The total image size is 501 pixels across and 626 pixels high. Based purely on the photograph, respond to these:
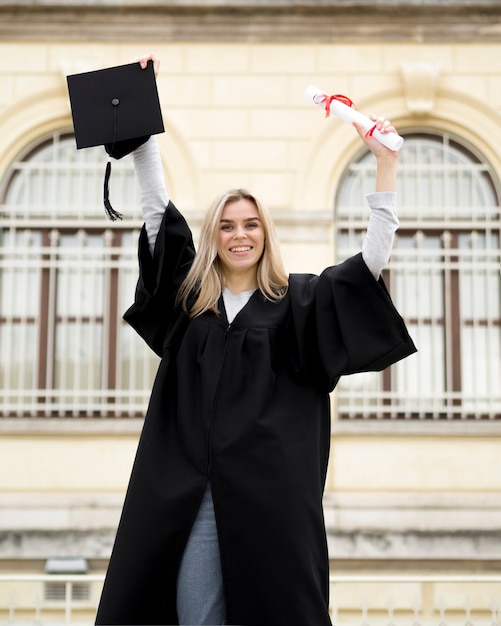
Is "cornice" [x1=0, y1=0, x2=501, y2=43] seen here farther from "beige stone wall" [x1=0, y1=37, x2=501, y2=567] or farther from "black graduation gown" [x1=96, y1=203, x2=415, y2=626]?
"black graduation gown" [x1=96, y1=203, x2=415, y2=626]

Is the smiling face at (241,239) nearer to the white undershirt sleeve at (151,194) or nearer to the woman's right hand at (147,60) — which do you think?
the white undershirt sleeve at (151,194)

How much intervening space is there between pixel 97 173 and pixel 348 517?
121 inches

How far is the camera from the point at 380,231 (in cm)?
253

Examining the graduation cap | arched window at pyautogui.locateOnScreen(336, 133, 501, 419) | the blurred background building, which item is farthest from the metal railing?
the graduation cap

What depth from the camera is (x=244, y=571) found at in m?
2.41

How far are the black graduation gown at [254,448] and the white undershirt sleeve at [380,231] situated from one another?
1.4 inches

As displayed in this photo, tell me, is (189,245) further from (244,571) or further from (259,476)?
(244,571)

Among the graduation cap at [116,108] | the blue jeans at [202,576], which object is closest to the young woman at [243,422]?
the blue jeans at [202,576]

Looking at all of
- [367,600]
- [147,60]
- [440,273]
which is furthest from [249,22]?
[147,60]

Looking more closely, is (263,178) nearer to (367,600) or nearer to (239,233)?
(367,600)

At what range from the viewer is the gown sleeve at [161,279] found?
2674 mm

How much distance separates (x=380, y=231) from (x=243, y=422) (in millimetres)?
624

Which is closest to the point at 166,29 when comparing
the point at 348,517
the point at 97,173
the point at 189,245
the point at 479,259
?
the point at 97,173

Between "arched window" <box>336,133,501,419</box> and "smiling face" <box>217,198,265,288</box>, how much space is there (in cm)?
418
